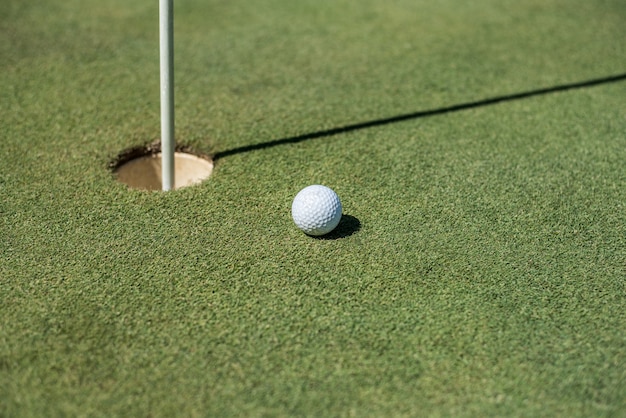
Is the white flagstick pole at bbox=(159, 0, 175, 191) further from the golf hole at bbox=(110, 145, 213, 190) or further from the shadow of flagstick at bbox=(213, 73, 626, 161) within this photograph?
the shadow of flagstick at bbox=(213, 73, 626, 161)

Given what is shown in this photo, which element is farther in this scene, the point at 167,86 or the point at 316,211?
the point at 167,86

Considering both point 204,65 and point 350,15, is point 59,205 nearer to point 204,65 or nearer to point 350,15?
point 204,65

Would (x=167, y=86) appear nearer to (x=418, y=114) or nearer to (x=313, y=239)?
(x=313, y=239)

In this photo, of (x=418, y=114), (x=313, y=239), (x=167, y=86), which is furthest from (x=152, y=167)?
(x=418, y=114)

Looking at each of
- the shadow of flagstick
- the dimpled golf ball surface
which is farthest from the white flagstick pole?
the dimpled golf ball surface

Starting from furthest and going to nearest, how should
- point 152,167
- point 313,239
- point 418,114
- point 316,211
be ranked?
1. point 418,114
2. point 152,167
3. point 313,239
4. point 316,211

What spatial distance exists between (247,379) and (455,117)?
310 centimetres

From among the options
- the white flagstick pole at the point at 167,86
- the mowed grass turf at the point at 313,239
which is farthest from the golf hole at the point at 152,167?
the white flagstick pole at the point at 167,86

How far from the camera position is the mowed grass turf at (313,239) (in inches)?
119

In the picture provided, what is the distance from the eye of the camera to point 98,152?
4.72m

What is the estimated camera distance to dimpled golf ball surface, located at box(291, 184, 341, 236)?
3.79 metres

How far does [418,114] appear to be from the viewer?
535 centimetres

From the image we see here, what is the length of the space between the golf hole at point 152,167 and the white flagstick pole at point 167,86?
31 centimetres

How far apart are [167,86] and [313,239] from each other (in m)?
1.34
